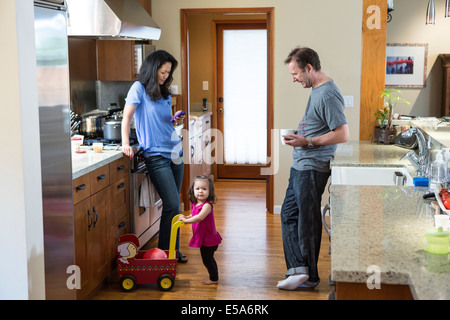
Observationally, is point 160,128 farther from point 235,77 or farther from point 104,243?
point 235,77

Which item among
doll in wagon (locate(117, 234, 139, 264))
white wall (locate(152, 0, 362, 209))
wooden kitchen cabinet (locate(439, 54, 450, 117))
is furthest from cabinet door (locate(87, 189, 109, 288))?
wooden kitchen cabinet (locate(439, 54, 450, 117))

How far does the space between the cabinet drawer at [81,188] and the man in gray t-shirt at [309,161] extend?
3.75 ft

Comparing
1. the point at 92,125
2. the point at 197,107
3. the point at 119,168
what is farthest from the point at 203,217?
the point at 197,107

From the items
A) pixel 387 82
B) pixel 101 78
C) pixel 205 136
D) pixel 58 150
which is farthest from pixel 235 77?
pixel 58 150

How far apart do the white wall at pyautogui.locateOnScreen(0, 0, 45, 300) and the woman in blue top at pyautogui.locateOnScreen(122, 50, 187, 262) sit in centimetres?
147

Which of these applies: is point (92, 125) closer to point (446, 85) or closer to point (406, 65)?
point (406, 65)

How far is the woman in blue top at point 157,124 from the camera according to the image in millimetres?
3855

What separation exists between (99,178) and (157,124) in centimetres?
62

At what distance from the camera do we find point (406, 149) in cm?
420

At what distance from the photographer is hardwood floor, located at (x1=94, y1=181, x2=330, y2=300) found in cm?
361

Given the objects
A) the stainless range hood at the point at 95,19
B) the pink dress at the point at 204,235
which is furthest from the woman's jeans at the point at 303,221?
the stainless range hood at the point at 95,19

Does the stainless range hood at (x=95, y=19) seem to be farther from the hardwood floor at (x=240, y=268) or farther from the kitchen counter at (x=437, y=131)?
the kitchen counter at (x=437, y=131)

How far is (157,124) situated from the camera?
3.92 metres

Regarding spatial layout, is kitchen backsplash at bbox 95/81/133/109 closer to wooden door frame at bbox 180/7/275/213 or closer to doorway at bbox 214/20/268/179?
wooden door frame at bbox 180/7/275/213
